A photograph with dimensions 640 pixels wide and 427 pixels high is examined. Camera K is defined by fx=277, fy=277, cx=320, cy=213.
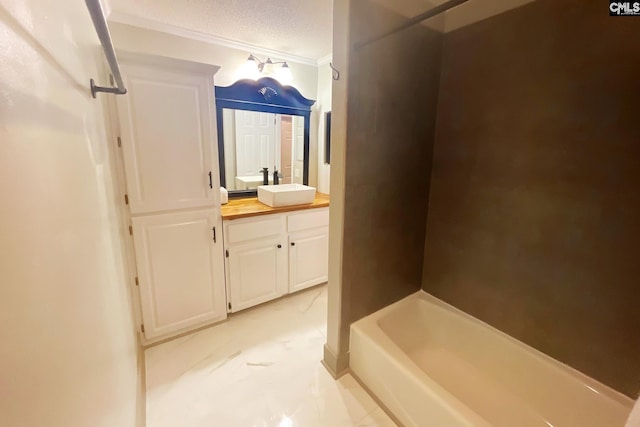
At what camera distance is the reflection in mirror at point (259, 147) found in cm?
259

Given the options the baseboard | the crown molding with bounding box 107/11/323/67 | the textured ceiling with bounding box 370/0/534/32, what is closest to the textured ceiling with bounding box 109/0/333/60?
the crown molding with bounding box 107/11/323/67

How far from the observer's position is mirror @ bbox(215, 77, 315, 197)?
8.33ft

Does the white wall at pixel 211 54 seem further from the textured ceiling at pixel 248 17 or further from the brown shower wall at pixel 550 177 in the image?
the brown shower wall at pixel 550 177

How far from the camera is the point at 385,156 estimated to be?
165cm

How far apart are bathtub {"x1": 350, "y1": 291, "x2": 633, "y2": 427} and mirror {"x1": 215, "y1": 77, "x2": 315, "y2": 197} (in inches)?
68.4

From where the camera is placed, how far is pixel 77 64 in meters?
0.93

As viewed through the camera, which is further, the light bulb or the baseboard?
the light bulb

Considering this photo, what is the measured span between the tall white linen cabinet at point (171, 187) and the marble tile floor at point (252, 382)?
0.26 m

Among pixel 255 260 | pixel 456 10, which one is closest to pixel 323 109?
pixel 456 10

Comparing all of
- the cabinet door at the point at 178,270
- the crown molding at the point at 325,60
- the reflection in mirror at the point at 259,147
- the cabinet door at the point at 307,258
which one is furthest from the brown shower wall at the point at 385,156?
the reflection in mirror at the point at 259,147

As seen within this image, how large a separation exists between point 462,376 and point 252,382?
4.23ft

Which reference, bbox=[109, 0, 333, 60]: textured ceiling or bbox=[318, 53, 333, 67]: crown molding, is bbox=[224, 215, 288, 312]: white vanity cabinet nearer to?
bbox=[109, 0, 333, 60]: textured ceiling

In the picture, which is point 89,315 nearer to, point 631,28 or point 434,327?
point 434,327

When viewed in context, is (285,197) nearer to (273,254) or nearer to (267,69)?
(273,254)
